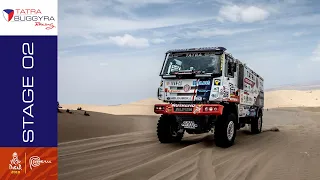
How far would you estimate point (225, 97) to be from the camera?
37.1 ft

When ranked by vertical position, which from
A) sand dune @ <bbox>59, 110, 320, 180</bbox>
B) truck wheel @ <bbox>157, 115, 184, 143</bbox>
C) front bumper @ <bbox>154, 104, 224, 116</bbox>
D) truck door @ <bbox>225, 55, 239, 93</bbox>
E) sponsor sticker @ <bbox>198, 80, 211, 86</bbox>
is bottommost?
sand dune @ <bbox>59, 110, 320, 180</bbox>

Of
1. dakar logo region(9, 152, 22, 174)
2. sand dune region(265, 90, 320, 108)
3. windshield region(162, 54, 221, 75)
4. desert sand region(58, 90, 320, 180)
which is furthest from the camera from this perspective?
sand dune region(265, 90, 320, 108)

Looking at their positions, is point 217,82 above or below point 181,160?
above

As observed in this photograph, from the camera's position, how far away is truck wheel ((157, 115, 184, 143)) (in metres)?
12.1

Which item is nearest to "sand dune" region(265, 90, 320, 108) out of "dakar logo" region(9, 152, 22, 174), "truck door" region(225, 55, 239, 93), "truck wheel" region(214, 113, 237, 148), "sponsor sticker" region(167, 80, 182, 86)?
"truck door" region(225, 55, 239, 93)

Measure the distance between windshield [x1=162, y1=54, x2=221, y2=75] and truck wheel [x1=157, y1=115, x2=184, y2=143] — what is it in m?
1.68

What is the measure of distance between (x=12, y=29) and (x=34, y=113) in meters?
1.37

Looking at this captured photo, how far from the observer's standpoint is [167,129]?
12250mm

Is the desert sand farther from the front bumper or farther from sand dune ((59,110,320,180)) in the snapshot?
the front bumper

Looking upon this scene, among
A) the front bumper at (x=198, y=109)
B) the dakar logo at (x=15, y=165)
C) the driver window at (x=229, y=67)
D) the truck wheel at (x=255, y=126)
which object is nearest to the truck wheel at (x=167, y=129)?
the front bumper at (x=198, y=109)

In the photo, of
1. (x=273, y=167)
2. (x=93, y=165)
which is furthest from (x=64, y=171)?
(x=273, y=167)

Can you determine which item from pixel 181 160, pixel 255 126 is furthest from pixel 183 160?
pixel 255 126

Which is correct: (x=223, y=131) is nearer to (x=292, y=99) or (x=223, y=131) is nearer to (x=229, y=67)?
(x=229, y=67)

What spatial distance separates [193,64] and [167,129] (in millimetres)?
2466
